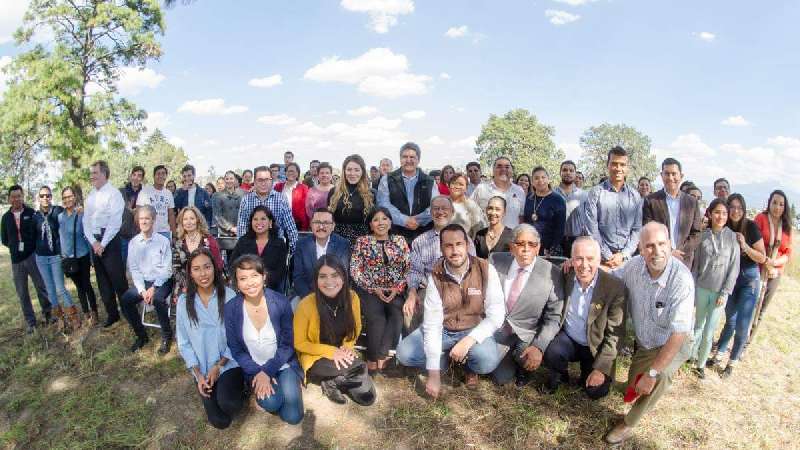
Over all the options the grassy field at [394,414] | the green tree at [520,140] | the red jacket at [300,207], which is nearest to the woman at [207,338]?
the grassy field at [394,414]

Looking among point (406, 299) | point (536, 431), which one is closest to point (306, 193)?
point (406, 299)

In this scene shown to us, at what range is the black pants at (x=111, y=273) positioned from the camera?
208 inches

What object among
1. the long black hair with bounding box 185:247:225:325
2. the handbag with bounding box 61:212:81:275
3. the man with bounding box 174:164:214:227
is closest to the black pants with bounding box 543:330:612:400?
the long black hair with bounding box 185:247:225:325

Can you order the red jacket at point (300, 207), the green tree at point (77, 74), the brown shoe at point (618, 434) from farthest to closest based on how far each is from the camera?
the green tree at point (77, 74) → the red jacket at point (300, 207) → the brown shoe at point (618, 434)

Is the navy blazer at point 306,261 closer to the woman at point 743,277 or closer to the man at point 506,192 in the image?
the man at point 506,192

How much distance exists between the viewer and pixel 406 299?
13.6 ft

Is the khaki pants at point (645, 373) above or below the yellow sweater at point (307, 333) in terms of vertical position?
below

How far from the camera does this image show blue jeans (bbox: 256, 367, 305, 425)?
340 centimetres

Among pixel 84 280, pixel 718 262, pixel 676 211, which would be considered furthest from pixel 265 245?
pixel 718 262

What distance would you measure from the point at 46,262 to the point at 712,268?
789 cm

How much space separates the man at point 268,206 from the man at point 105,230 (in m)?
1.64

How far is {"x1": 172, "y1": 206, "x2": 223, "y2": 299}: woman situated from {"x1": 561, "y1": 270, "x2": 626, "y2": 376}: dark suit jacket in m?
3.92

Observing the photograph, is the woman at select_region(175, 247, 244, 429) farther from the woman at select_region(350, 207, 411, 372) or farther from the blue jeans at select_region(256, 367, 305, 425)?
the woman at select_region(350, 207, 411, 372)

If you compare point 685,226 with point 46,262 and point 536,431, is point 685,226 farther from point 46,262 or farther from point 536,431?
point 46,262
